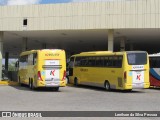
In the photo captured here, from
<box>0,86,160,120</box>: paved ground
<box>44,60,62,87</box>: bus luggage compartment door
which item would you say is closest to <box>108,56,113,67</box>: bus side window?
<box>44,60,62,87</box>: bus luggage compartment door

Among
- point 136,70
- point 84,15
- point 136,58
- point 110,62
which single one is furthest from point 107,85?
point 84,15

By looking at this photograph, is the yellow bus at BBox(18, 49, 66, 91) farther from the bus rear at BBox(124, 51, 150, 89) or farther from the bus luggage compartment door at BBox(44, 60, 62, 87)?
the bus rear at BBox(124, 51, 150, 89)

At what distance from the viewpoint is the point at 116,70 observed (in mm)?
25328

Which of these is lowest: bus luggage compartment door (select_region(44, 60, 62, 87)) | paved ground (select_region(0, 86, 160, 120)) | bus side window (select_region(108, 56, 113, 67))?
paved ground (select_region(0, 86, 160, 120))

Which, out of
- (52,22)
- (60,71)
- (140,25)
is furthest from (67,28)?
(60,71)

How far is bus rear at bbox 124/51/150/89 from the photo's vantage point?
965 inches

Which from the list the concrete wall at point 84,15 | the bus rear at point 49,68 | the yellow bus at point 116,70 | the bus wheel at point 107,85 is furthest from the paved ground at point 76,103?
the concrete wall at point 84,15

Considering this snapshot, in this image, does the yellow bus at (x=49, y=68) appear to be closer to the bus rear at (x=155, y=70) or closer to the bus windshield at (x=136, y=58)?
the bus windshield at (x=136, y=58)

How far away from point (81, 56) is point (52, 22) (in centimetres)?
436

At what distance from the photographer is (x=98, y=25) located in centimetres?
3188

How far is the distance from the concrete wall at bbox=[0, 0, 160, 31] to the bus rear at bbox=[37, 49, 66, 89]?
776 centimetres

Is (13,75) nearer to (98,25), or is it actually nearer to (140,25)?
(98,25)

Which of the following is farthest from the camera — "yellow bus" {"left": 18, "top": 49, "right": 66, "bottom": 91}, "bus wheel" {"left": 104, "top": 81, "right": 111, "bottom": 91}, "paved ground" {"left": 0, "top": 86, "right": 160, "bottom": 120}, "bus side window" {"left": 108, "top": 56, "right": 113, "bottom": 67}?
"bus wheel" {"left": 104, "top": 81, "right": 111, "bottom": 91}

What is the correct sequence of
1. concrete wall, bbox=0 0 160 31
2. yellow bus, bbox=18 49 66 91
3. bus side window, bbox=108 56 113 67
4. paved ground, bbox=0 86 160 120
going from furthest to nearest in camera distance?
concrete wall, bbox=0 0 160 31
bus side window, bbox=108 56 113 67
yellow bus, bbox=18 49 66 91
paved ground, bbox=0 86 160 120
